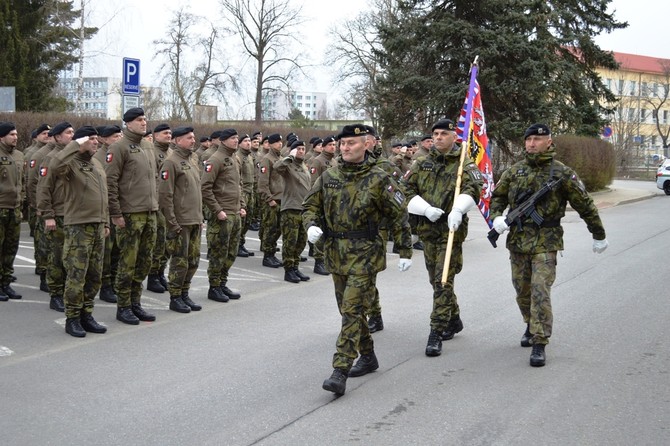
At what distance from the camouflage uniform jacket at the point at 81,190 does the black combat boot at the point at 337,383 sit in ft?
11.0

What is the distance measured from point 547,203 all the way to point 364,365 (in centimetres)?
225

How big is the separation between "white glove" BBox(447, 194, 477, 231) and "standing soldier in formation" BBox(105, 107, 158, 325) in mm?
3419

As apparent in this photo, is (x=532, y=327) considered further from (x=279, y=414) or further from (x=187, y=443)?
(x=187, y=443)

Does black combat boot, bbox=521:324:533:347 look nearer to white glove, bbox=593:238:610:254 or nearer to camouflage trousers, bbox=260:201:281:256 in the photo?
white glove, bbox=593:238:610:254

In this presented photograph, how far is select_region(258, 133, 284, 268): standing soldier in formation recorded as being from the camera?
12.8 meters

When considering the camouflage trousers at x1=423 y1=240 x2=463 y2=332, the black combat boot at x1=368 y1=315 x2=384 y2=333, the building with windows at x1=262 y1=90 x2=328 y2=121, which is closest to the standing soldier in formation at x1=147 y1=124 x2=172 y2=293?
the black combat boot at x1=368 y1=315 x2=384 y2=333

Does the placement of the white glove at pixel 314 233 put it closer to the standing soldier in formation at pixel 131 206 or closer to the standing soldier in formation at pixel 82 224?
the standing soldier in formation at pixel 82 224

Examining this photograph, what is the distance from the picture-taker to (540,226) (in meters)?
7.02

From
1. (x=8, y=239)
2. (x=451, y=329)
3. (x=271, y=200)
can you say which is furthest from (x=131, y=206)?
(x=271, y=200)

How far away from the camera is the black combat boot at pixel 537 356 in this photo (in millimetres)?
6738

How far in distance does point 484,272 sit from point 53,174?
22.9 ft

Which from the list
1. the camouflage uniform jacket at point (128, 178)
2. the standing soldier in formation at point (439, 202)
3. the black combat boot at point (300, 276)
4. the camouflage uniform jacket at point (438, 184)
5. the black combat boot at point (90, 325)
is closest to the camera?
the standing soldier in formation at point (439, 202)

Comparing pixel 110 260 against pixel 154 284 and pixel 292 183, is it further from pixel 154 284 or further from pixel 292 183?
pixel 292 183

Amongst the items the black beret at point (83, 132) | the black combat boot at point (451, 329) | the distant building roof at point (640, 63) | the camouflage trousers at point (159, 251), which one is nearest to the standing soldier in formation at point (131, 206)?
the black beret at point (83, 132)
